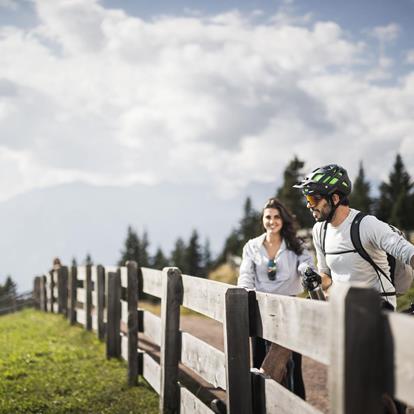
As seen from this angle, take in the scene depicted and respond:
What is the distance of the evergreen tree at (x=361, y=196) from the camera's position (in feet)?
201

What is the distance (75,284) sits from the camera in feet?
47.5

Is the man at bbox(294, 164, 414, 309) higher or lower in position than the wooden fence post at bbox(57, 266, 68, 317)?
higher

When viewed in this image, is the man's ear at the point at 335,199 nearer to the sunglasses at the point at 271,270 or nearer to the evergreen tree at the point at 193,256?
the sunglasses at the point at 271,270

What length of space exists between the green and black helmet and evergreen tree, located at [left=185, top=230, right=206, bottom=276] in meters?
67.6

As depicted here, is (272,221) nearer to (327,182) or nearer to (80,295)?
(327,182)

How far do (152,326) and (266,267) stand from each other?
184cm

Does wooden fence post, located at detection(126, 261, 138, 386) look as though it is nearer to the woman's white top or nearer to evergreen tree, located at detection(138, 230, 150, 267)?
the woman's white top

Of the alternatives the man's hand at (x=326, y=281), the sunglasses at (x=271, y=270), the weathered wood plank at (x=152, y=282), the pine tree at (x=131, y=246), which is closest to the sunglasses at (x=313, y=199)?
the man's hand at (x=326, y=281)

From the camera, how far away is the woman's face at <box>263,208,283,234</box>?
5.91 meters

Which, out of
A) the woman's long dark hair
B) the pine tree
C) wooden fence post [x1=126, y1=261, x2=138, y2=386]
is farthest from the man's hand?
the pine tree

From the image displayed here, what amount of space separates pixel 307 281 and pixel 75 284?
1121 cm

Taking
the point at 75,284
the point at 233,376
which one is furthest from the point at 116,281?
the point at 75,284

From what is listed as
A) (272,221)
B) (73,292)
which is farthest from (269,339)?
(73,292)

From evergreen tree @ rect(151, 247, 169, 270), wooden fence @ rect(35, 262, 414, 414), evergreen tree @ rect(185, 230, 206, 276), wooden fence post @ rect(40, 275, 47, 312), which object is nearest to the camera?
wooden fence @ rect(35, 262, 414, 414)
